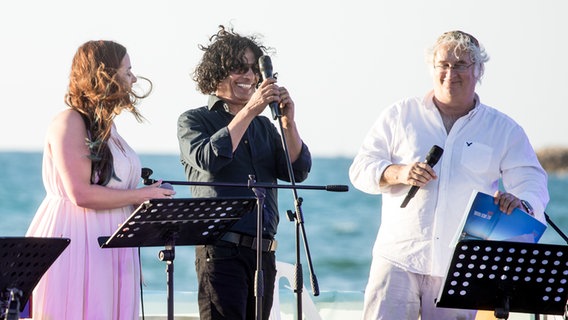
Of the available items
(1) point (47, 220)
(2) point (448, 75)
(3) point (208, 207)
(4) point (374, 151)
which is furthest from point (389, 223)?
(1) point (47, 220)

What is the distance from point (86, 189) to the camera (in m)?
5.10

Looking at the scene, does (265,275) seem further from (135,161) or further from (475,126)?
(475,126)

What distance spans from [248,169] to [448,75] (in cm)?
97

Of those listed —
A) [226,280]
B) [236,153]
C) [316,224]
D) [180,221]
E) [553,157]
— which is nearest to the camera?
[180,221]

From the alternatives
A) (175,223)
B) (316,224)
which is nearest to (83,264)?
(175,223)

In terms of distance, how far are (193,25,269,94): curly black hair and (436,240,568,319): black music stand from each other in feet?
4.58

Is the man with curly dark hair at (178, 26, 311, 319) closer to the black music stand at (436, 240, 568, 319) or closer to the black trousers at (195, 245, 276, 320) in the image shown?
the black trousers at (195, 245, 276, 320)

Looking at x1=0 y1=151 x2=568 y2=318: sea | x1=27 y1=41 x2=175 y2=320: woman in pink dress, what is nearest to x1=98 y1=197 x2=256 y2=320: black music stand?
x1=27 y1=41 x2=175 y2=320: woman in pink dress

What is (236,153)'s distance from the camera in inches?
219

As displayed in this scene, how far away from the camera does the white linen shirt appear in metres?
5.54

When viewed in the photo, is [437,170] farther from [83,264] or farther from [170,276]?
[83,264]

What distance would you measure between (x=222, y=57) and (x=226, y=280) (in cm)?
100

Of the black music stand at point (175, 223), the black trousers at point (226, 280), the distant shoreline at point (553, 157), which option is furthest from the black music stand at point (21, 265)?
the distant shoreline at point (553, 157)

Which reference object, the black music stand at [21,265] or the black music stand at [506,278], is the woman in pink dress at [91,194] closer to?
the black music stand at [21,265]
